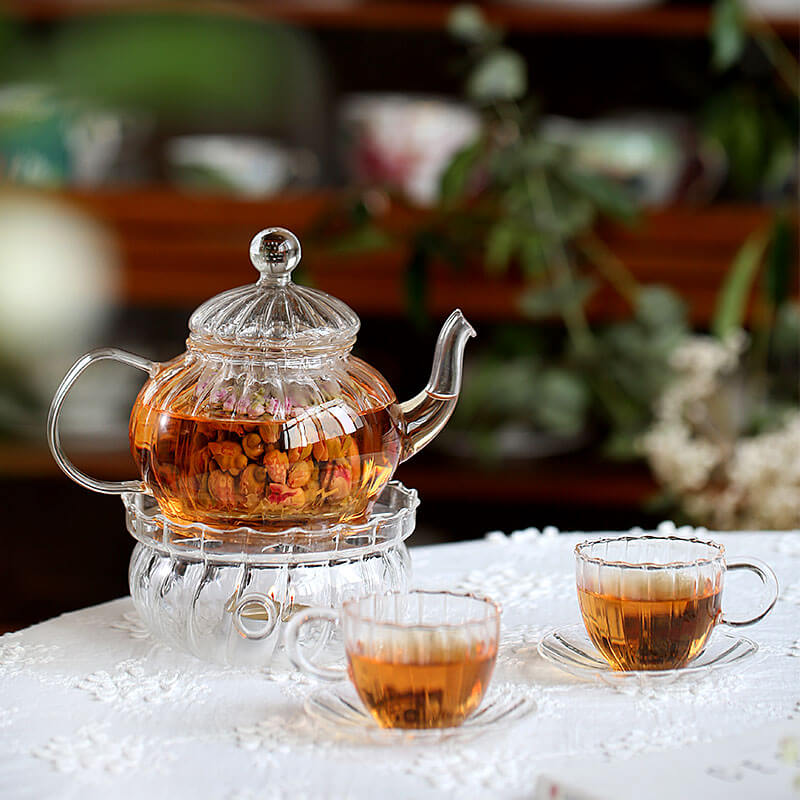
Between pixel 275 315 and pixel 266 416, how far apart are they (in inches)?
3.4

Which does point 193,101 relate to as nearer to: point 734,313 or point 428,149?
point 428,149

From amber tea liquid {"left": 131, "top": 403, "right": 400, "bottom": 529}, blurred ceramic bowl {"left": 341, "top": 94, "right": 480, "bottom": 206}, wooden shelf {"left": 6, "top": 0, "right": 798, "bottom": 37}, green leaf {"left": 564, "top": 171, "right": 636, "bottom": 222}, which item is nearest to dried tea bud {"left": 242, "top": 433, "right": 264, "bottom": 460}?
amber tea liquid {"left": 131, "top": 403, "right": 400, "bottom": 529}

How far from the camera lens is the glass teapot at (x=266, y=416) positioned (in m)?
0.87

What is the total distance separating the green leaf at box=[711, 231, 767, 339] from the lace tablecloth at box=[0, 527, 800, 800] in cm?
113

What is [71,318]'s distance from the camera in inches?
100

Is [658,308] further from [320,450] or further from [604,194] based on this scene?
[320,450]

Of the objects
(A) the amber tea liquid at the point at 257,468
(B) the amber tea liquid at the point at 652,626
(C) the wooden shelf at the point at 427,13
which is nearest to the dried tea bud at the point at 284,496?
(A) the amber tea liquid at the point at 257,468

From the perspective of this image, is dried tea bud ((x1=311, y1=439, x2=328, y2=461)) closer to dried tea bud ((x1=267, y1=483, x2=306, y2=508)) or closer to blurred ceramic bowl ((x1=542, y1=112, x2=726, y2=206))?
dried tea bud ((x1=267, y1=483, x2=306, y2=508))

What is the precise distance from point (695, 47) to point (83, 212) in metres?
1.24

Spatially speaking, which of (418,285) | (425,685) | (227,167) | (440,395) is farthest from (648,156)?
(425,685)

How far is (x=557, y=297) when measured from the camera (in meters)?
2.15

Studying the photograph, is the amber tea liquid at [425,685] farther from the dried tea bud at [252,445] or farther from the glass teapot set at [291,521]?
the dried tea bud at [252,445]

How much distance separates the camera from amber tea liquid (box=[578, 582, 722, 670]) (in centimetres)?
79

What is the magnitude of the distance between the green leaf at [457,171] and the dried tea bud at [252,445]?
1.24 m
